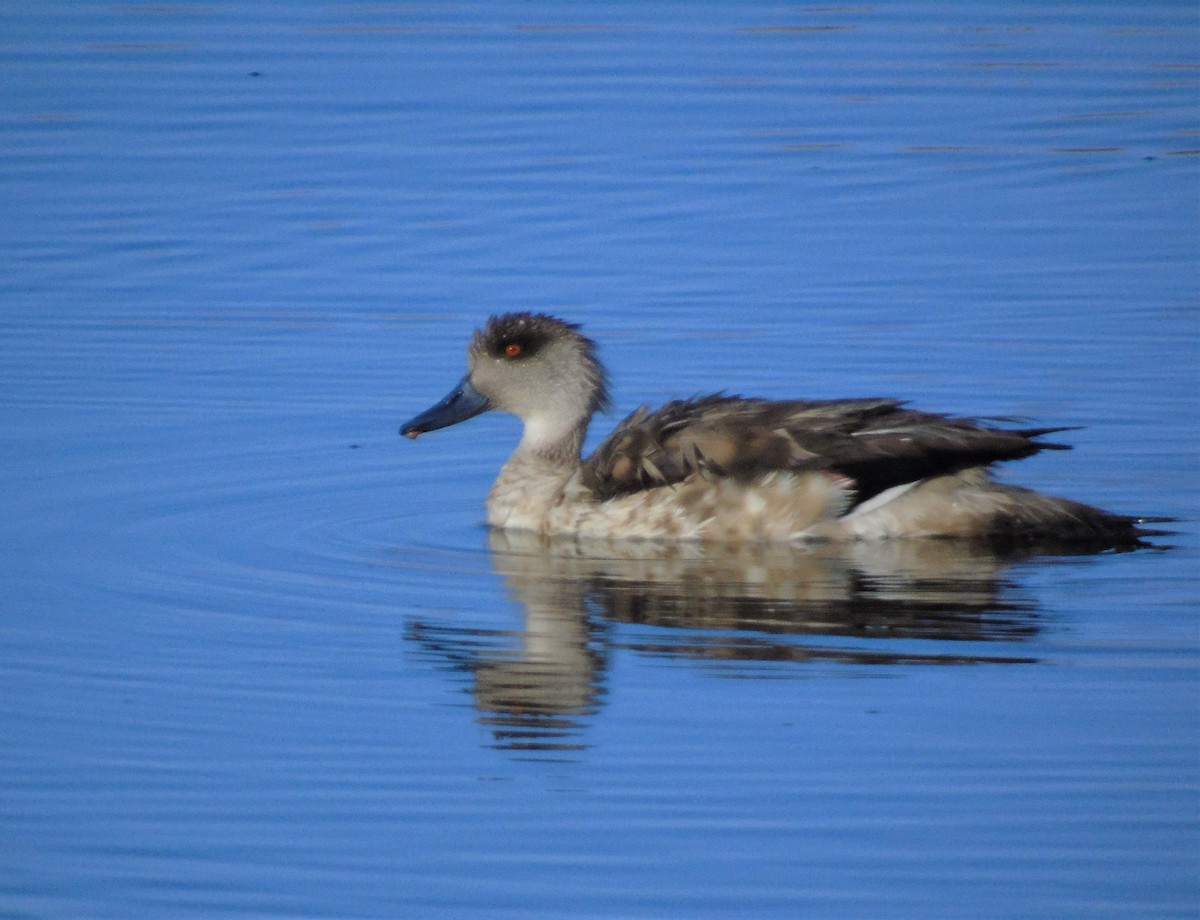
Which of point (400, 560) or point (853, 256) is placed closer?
point (400, 560)

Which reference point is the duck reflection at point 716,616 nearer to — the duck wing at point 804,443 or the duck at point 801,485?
the duck at point 801,485

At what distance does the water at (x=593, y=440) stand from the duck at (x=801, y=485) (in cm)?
27

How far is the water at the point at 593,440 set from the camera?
6.42 m

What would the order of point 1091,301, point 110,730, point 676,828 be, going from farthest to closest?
point 1091,301
point 110,730
point 676,828

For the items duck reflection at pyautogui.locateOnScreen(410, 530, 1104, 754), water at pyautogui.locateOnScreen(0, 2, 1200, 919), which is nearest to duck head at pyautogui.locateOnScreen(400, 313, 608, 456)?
water at pyautogui.locateOnScreen(0, 2, 1200, 919)

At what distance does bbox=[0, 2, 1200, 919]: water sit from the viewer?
253 inches

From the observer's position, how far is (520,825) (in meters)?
6.49

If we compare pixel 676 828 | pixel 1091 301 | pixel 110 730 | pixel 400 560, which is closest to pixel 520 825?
pixel 676 828

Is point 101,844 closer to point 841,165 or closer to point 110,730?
point 110,730

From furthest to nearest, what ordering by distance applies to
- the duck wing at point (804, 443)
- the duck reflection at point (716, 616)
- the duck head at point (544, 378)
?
the duck head at point (544, 378) < the duck wing at point (804, 443) < the duck reflection at point (716, 616)

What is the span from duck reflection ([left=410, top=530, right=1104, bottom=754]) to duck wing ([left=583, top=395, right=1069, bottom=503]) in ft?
1.10

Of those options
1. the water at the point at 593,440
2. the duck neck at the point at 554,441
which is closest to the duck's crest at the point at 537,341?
the duck neck at the point at 554,441

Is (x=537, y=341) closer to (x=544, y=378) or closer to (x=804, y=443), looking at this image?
(x=544, y=378)

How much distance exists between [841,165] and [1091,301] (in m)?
4.46
